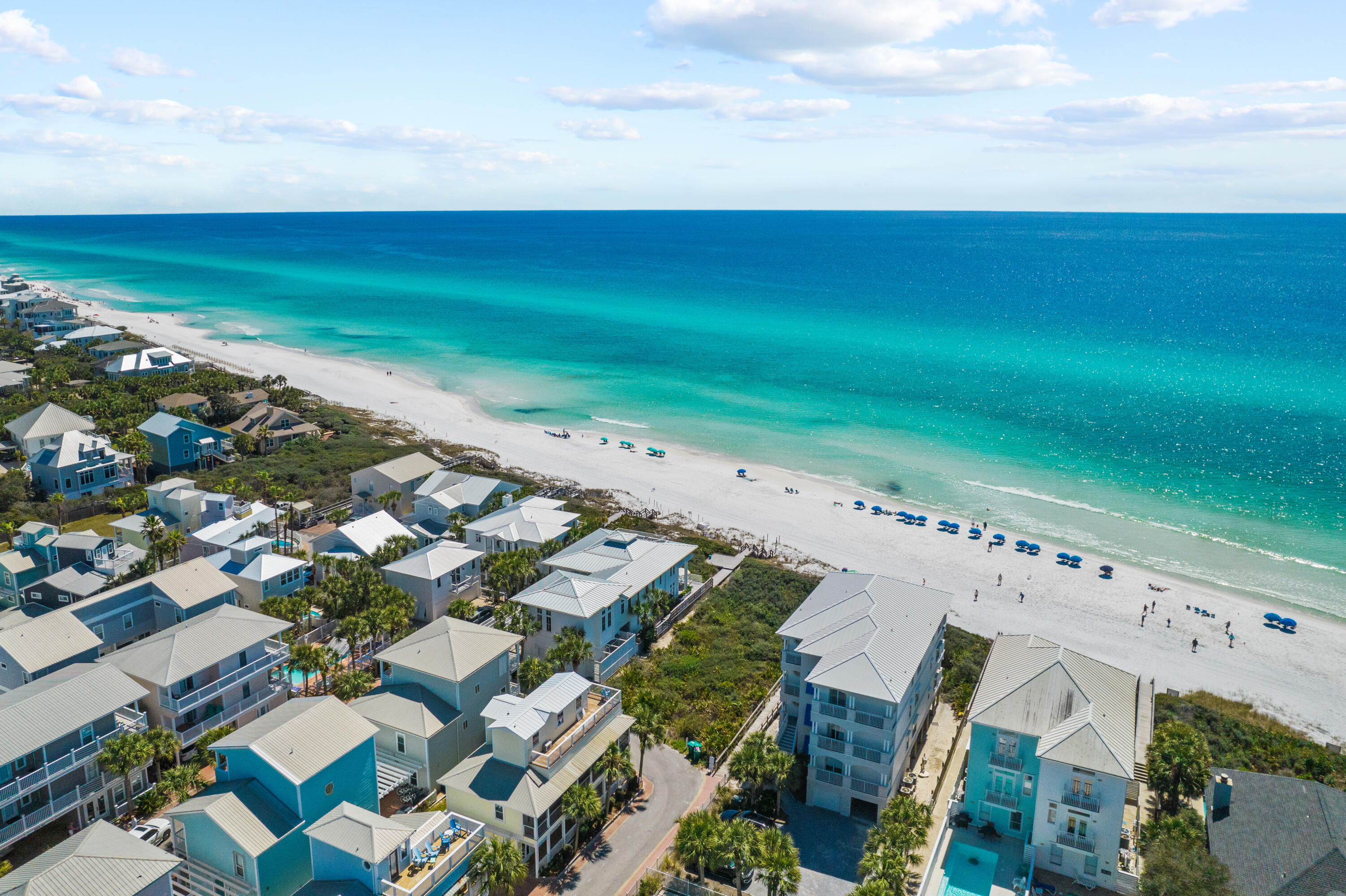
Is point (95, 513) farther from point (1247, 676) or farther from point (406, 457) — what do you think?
point (1247, 676)

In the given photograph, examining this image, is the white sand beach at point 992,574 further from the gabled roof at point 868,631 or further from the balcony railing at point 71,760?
the balcony railing at point 71,760

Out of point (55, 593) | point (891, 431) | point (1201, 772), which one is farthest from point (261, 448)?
point (1201, 772)

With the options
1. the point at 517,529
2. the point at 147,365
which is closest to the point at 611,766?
the point at 517,529

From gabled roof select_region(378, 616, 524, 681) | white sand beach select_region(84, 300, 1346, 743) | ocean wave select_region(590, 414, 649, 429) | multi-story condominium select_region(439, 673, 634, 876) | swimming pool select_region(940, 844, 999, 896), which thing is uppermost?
gabled roof select_region(378, 616, 524, 681)

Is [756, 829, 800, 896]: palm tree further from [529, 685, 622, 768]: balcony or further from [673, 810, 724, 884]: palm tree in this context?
[529, 685, 622, 768]: balcony

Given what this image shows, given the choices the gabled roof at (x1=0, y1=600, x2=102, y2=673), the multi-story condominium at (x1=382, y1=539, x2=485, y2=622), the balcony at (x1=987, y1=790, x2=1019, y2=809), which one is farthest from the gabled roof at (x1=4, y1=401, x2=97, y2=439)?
the balcony at (x1=987, y1=790, x2=1019, y2=809)

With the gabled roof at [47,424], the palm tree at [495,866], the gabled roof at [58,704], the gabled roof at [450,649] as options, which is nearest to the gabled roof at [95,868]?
the gabled roof at [58,704]
